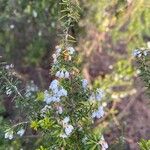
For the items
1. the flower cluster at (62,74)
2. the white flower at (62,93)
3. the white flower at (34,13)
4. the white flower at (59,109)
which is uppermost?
the flower cluster at (62,74)

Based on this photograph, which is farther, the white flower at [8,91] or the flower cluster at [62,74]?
the white flower at [8,91]

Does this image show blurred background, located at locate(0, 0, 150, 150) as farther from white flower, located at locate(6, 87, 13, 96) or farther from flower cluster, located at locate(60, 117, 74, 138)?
flower cluster, located at locate(60, 117, 74, 138)

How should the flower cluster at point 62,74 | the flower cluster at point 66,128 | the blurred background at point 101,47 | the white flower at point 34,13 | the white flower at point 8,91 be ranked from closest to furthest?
the flower cluster at point 66,128 < the flower cluster at point 62,74 < the white flower at point 8,91 < the blurred background at point 101,47 < the white flower at point 34,13

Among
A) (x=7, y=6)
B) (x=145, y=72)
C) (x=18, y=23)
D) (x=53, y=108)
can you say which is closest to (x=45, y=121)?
(x=53, y=108)

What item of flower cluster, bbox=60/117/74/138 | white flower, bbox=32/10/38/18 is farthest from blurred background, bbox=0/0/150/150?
flower cluster, bbox=60/117/74/138

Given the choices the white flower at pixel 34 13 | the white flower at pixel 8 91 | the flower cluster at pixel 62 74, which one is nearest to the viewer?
the flower cluster at pixel 62 74

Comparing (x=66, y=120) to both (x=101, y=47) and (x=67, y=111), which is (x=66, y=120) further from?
(x=101, y=47)

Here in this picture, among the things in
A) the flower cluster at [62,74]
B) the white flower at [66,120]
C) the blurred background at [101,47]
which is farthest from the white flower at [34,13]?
the white flower at [66,120]

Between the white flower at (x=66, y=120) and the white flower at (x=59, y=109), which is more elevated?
the white flower at (x=59, y=109)

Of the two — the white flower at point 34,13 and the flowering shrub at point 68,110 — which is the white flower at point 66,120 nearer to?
the flowering shrub at point 68,110
